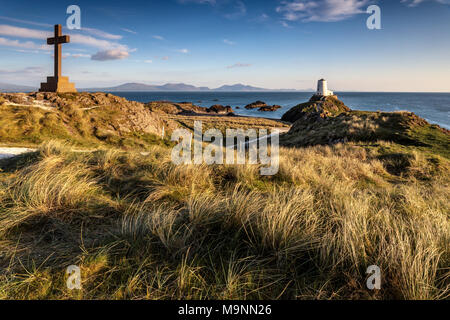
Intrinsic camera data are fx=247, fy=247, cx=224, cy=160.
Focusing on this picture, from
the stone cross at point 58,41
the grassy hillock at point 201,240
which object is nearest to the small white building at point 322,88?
the stone cross at point 58,41

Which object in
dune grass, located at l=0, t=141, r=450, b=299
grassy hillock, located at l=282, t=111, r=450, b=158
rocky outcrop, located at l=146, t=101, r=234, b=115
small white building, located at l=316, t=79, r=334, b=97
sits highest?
small white building, located at l=316, t=79, r=334, b=97

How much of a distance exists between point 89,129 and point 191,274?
13950mm

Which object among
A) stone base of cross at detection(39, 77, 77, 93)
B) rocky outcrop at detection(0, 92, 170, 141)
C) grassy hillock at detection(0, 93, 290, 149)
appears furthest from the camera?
stone base of cross at detection(39, 77, 77, 93)

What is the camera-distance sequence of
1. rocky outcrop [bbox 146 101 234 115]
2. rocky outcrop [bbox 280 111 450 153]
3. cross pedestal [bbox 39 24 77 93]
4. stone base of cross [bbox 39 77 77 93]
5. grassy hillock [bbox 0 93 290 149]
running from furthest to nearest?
rocky outcrop [bbox 146 101 234 115] → stone base of cross [bbox 39 77 77 93] → cross pedestal [bbox 39 24 77 93] → rocky outcrop [bbox 280 111 450 153] → grassy hillock [bbox 0 93 290 149]

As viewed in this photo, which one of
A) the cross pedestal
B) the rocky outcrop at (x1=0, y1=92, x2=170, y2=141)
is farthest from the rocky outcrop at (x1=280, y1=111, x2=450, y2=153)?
the cross pedestal

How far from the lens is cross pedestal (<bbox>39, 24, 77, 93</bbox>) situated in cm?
1447

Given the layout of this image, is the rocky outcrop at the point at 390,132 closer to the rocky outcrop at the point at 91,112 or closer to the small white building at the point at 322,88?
the rocky outcrop at the point at 91,112

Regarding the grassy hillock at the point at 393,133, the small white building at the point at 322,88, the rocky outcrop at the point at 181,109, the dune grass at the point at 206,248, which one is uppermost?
the small white building at the point at 322,88

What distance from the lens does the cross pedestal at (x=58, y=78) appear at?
1447 cm

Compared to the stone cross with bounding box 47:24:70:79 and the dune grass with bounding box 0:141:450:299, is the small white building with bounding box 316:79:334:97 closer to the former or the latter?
the stone cross with bounding box 47:24:70:79

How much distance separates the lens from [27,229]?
3234 millimetres

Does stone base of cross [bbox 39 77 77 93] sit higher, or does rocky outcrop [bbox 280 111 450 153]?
stone base of cross [bbox 39 77 77 93]

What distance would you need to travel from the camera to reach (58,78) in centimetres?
1524

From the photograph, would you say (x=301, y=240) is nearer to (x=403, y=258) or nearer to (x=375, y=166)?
(x=403, y=258)
